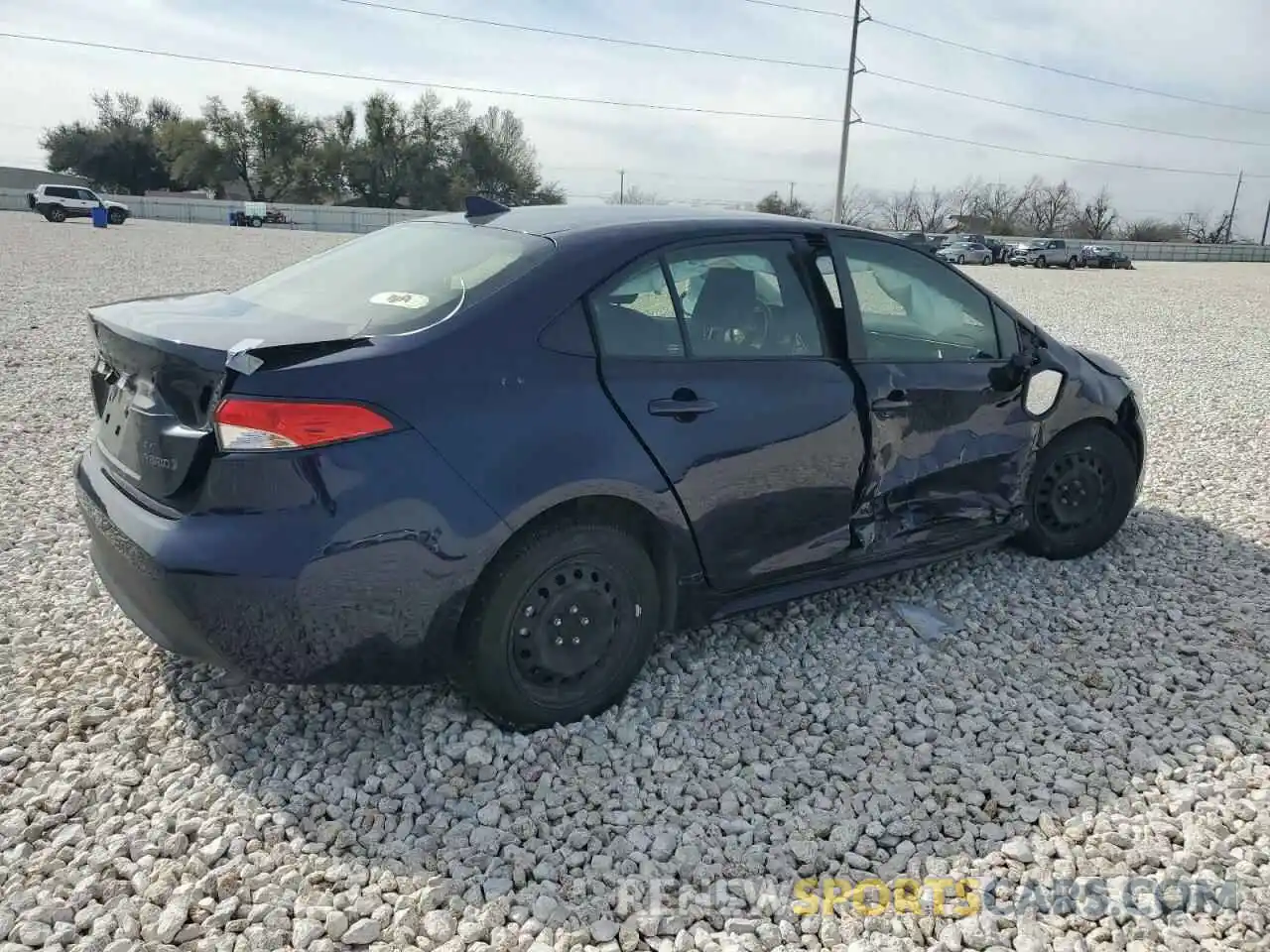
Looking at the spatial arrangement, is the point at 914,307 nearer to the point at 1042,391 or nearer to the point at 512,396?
the point at 1042,391

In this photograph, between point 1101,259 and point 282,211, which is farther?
point 282,211

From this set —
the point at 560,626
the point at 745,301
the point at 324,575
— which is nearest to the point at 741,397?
the point at 745,301

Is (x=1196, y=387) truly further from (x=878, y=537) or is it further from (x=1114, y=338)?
(x=878, y=537)

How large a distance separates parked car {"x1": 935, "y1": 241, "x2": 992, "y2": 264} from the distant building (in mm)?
60824

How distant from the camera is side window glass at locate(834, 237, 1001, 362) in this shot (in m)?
3.62

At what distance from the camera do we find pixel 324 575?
247 centimetres

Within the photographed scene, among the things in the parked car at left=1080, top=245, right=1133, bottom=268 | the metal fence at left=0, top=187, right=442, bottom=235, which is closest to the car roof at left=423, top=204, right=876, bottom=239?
the parked car at left=1080, top=245, right=1133, bottom=268

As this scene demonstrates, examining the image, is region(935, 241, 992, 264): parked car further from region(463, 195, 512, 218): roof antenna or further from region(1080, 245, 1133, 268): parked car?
region(463, 195, 512, 218): roof antenna

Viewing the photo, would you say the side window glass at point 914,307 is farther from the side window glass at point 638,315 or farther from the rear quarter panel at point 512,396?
the rear quarter panel at point 512,396

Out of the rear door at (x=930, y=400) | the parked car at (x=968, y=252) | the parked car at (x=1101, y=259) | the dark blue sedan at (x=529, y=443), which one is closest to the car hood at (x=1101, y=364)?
the rear door at (x=930, y=400)

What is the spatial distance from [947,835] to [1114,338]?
1384cm

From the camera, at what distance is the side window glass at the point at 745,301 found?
125 inches

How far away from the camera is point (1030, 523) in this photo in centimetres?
447

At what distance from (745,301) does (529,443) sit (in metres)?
1.09
